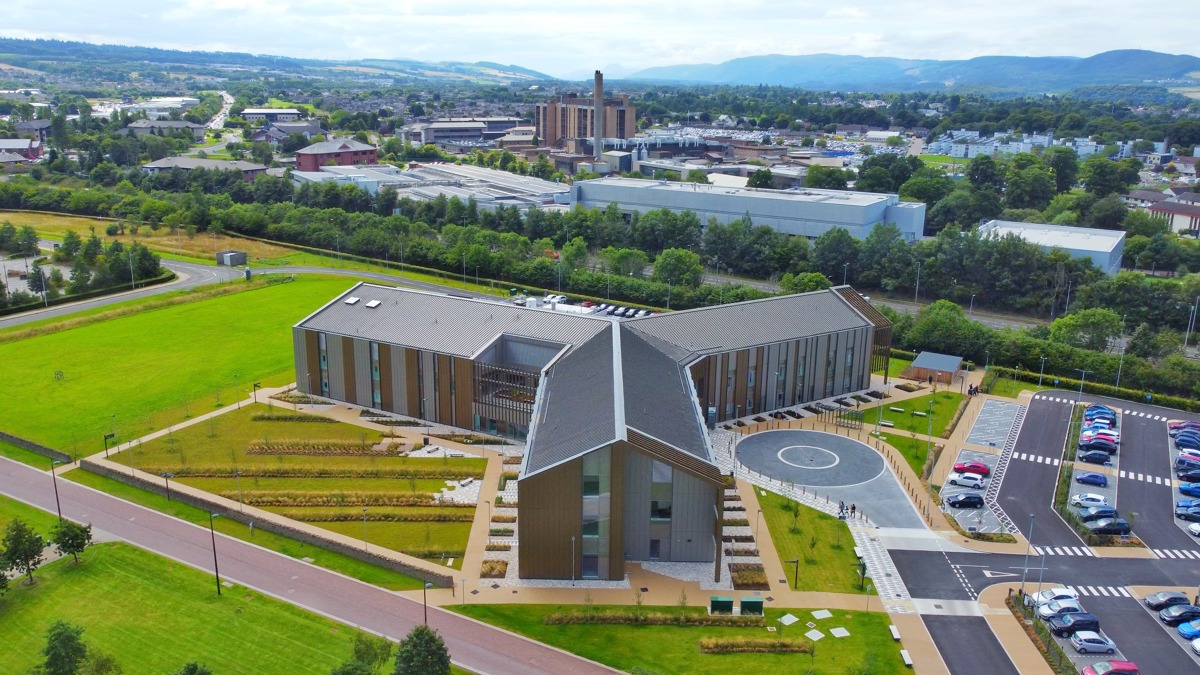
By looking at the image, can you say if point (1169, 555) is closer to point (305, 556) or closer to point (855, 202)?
point (305, 556)

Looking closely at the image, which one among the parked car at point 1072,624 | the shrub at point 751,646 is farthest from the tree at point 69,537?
the parked car at point 1072,624

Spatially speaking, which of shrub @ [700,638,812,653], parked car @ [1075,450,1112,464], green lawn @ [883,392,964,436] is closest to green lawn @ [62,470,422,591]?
shrub @ [700,638,812,653]

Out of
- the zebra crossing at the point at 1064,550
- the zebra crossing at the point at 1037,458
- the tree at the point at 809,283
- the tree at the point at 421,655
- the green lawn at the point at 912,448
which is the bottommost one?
the zebra crossing at the point at 1064,550

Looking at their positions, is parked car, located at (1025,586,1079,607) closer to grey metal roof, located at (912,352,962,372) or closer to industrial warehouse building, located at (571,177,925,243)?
grey metal roof, located at (912,352,962,372)

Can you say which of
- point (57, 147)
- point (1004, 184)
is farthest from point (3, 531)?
point (57, 147)

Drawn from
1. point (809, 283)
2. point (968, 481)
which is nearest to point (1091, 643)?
point (968, 481)

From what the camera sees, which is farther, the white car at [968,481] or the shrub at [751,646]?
the white car at [968,481]

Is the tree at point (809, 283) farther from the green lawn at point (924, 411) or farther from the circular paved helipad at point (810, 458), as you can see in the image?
the circular paved helipad at point (810, 458)
